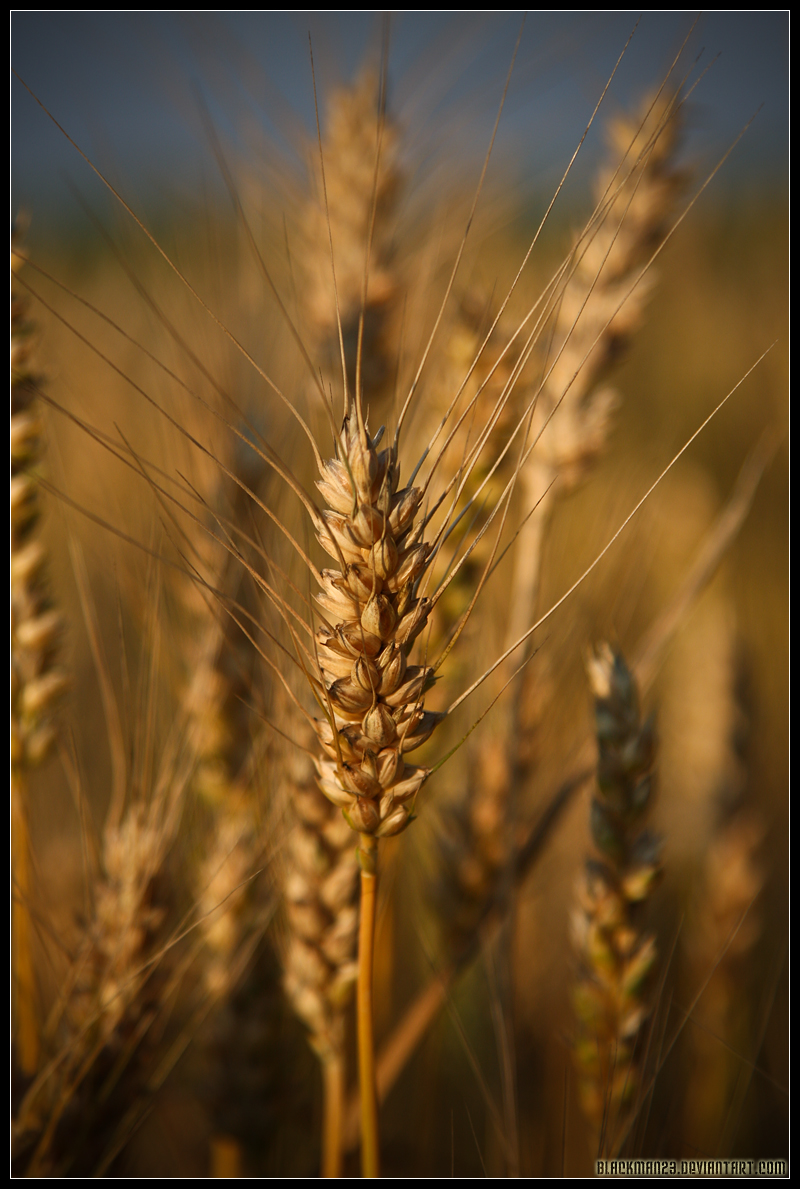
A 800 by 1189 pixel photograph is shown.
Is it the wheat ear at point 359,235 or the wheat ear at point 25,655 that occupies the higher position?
the wheat ear at point 359,235

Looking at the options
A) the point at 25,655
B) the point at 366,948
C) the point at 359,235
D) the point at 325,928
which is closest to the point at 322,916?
the point at 325,928

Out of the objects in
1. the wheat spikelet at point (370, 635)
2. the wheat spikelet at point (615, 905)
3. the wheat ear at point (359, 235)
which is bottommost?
the wheat spikelet at point (615, 905)

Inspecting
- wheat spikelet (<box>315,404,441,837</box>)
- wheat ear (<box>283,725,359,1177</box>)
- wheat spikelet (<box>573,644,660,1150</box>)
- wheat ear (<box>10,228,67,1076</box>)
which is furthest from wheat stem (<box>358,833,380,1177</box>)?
wheat ear (<box>10,228,67,1076</box>)

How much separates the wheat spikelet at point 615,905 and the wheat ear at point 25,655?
81 centimetres

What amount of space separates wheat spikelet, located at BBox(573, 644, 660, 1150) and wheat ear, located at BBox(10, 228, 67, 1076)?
809 millimetres

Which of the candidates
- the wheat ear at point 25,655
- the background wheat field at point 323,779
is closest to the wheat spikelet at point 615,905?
the background wheat field at point 323,779

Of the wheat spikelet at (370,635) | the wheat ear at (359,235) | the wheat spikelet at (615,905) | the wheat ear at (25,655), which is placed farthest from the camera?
the wheat ear at (359,235)

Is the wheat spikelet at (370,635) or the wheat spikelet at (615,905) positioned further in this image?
the wheat spikelet at (615,905)

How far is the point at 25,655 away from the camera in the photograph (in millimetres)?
1012

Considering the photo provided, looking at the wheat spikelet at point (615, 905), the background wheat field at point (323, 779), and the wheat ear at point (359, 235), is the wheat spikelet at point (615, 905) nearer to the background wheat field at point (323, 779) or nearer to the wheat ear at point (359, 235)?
the background wheat field at point (323, 779)

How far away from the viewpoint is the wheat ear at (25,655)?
0.93m

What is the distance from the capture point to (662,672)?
7.48ft

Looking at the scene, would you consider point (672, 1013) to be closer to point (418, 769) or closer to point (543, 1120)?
point (543, 1120)

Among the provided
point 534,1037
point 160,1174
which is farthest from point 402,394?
point 160,1174
